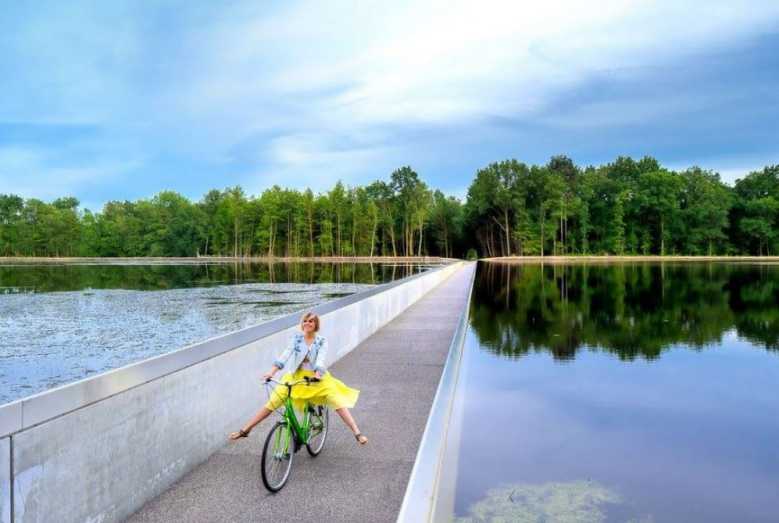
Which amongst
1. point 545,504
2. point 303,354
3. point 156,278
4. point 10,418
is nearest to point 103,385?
point 10,418

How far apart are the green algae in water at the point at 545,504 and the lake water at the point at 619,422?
0.02 m

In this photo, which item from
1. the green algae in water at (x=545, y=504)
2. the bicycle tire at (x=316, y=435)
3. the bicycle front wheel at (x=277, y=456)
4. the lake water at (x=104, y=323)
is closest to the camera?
the bicycle front wheel at (x=277, y=456)

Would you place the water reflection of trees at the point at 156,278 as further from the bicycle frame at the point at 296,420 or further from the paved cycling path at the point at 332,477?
the bicycle frame at the point at 296,420

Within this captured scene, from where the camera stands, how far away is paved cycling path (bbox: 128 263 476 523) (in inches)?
155

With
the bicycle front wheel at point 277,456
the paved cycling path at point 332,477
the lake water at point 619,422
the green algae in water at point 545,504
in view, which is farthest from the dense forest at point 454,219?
the bicycle front wheel at point 277,456

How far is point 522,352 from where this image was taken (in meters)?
13.2

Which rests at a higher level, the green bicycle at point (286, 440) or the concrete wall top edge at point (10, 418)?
the concrete wall top edge at point (10, 418)

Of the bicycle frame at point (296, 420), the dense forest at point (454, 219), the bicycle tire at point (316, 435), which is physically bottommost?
the bicycle tire at point (316, 435)

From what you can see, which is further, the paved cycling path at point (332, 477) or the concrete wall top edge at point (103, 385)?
the paved cycling path at point (332, 477)

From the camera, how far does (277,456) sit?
421cm

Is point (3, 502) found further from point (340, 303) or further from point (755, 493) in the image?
point (340, 303)

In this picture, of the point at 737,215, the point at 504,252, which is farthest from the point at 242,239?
the point at 737,215

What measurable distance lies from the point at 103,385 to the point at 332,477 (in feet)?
5.77

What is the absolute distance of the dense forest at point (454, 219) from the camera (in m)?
81.1
